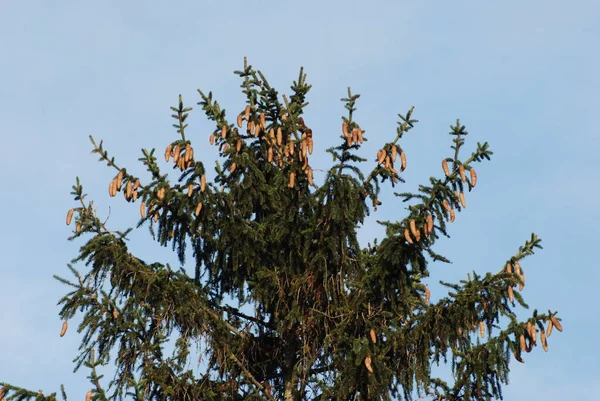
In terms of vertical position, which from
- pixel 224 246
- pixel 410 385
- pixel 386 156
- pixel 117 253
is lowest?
pixel 410 385

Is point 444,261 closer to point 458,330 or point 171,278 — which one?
point 458,330

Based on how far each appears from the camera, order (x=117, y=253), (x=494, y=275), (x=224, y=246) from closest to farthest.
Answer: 1. (x=494, y=275)
2. (x=117, y=253)
3. (x=224, y=246)

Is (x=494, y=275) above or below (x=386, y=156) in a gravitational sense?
below

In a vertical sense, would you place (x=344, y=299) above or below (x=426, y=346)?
above

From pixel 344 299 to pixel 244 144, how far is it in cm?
280

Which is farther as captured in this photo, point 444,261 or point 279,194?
point 279,194

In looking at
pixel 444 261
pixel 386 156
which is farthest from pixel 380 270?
pixel 386 156

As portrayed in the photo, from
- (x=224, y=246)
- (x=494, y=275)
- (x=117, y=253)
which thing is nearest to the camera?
(x=494, y=275)

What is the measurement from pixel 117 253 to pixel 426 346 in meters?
3.97

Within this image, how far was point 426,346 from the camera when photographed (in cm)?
1323

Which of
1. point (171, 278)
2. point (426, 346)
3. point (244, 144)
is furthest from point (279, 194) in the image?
point (426, 346)

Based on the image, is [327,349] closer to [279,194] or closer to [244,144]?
[279,194]

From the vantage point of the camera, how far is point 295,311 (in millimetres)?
14391

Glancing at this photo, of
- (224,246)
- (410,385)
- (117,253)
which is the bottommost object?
(410,385)
